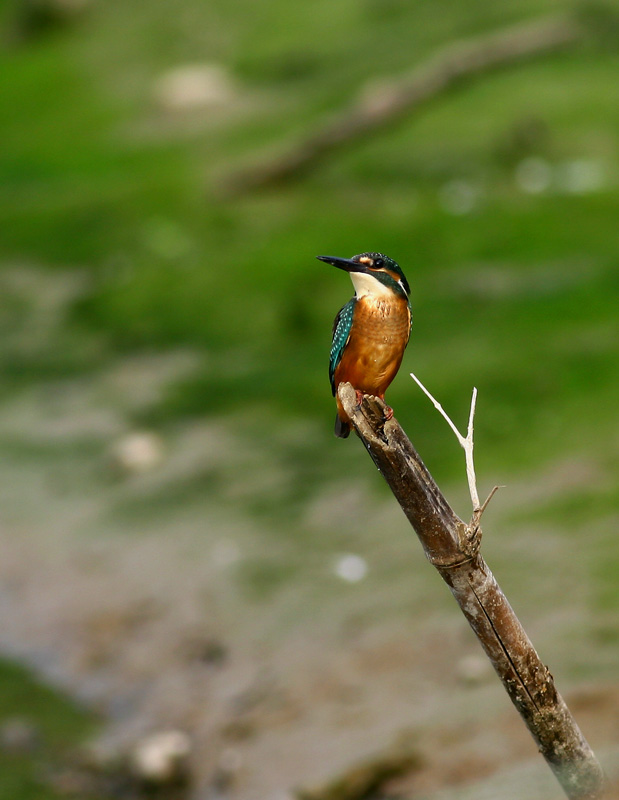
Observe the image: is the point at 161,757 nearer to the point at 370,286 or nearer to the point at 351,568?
the point at 351,568

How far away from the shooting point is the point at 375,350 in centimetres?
370

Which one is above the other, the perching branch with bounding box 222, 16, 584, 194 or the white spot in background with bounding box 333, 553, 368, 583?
the perching branch with bounding box 222, 16, 584, 194

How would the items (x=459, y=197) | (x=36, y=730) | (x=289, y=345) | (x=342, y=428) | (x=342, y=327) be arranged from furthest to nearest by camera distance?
(x=459, y=197)
(x=289, y=345)
(x=36, y=730)
(x=342, y=428)
(x=342, y=327)

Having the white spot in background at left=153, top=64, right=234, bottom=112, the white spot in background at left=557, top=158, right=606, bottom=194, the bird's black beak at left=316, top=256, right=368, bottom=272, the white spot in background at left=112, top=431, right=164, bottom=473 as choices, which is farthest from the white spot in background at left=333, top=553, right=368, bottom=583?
the white spot in background at left=153, top=64, right=234, bottom=112

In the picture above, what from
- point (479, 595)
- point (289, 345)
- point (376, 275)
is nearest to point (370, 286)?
point (376, 275)

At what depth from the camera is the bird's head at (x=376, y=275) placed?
11.5ft

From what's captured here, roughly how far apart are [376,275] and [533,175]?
12.2 metres

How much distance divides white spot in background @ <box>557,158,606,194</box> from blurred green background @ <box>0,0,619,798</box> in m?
0.04

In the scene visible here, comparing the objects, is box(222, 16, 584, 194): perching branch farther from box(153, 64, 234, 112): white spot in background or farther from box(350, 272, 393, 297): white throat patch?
box(350, 272, 393, 297): white throat patch

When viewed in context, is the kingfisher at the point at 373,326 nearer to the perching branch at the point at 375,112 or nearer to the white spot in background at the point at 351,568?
the white spot in background at the point at 351,568

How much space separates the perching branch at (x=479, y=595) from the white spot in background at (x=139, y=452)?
6340 millimetres

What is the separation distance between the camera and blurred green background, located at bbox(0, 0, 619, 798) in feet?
25.8

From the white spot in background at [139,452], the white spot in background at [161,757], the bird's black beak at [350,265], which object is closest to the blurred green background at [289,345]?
the white spot in background at [139,452]

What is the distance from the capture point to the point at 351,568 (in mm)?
8008
